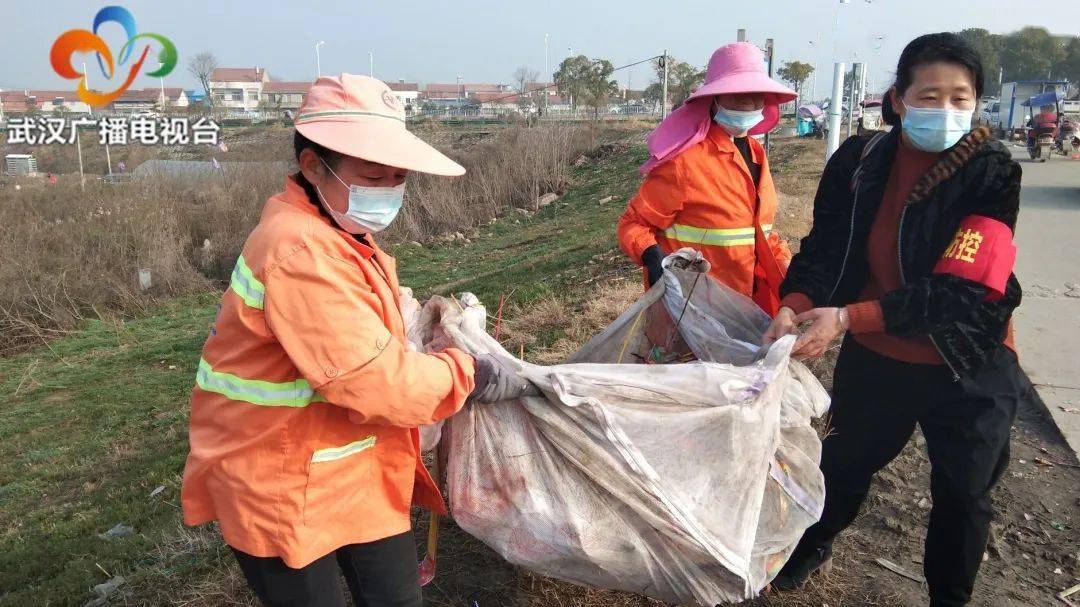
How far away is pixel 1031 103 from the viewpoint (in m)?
22.6

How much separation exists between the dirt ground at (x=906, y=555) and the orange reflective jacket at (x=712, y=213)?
38.0 inches

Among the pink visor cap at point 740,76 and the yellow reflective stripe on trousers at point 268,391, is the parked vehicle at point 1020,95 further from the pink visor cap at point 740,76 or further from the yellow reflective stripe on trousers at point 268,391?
the yellow reflective stripe on trousers at point 268,391

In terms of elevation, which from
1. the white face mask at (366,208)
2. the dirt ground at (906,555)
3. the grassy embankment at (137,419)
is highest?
the white face mask at (366,208)

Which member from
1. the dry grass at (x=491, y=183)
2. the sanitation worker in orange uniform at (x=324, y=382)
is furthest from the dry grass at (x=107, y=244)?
the sanitation worker in orange uniform at (x=324, y=382)

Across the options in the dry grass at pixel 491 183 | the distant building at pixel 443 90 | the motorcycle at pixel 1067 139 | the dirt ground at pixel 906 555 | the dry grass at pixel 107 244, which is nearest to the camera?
the dirt ground at pixel 906 555

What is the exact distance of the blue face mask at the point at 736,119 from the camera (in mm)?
2799

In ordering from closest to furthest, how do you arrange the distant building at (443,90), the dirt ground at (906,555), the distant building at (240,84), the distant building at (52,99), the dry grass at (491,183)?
the dirt ground at (906,555), the dry grass at (491,183), the distant building at (52,99), the distant building at (240,84), the distant building at (443,90)

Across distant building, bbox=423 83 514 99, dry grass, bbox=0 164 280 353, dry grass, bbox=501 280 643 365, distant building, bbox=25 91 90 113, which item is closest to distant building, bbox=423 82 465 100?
distant building, bbox=423 83 514 99

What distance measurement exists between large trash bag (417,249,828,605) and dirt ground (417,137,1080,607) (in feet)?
2.04

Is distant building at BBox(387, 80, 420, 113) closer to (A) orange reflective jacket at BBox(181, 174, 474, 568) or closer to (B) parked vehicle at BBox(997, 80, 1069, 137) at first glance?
(A) orange reflective jacket at BBox(181, 174, 474, 568)

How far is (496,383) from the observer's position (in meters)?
1.70

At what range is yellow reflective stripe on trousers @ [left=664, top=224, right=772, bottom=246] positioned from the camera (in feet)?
9.03

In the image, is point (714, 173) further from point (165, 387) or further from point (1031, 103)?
point (1031, 103)

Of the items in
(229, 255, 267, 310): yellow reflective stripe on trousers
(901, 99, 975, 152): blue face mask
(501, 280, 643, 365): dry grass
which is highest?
(901, 99, 975, 152): blue face mask
